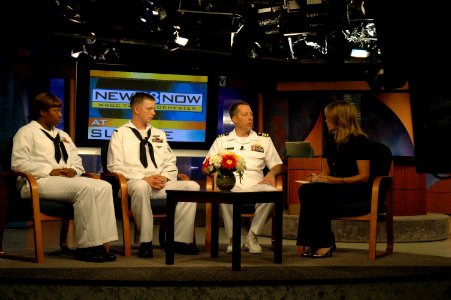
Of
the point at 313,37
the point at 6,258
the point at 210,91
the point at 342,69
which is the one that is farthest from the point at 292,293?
the point at 342,69

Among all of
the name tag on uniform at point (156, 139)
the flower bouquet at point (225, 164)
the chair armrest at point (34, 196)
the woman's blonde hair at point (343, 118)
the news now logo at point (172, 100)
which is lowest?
the chair armrest at point (34, 196)

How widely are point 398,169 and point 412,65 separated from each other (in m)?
5.17

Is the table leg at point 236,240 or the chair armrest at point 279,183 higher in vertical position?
the chair armrest at point 279,183

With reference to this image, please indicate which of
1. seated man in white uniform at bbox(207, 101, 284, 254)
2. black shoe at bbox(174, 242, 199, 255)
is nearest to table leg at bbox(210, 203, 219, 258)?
black shoe at bbox(174, 242, 199, 255)

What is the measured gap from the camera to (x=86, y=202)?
4.85 metres

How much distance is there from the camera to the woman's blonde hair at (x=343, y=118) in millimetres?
5289

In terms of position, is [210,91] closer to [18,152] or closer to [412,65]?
[18,152]

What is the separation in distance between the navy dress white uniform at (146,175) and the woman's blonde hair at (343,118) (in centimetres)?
121

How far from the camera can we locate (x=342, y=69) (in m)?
14.0

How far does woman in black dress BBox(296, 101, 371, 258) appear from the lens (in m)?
5.20

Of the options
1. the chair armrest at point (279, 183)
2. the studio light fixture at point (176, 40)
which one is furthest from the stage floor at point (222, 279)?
the studio light fixture at point (176, 40)

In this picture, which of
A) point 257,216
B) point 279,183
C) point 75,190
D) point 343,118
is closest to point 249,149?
point 279,183

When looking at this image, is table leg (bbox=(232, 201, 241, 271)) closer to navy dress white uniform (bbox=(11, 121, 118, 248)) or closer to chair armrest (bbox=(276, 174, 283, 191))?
navy dress white uniform (bbox=(11, 121, 118, 248))

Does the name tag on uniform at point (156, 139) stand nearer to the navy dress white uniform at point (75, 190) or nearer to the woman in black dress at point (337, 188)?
the navy dress white uniform at point (75, 190)
